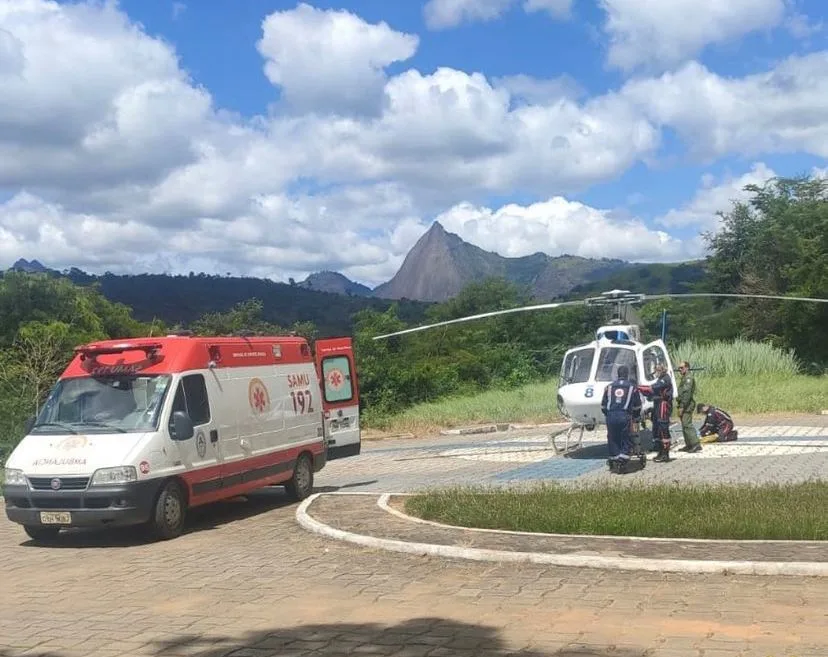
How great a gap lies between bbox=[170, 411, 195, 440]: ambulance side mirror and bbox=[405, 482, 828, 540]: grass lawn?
113 inches

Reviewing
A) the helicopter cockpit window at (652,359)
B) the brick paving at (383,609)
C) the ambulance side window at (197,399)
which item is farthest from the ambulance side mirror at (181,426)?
the helicopter cockpit window at (652,359)

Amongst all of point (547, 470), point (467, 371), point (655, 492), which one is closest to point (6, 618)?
point (655, 492)

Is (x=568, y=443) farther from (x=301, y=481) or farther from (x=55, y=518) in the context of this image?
(x=55, y=518)

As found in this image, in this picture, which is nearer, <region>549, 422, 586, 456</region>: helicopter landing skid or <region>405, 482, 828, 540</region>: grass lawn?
<region>405, 482, 828, 540</region>: grass lawn

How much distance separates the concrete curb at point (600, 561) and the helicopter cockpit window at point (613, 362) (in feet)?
30.1

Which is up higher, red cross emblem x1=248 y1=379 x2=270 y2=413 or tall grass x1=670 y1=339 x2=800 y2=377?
red cross emblem x1=248 y1=379 x2=270 y2=413

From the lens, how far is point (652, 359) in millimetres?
18844

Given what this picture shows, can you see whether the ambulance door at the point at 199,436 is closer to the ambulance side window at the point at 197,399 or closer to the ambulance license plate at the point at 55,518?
the ambulance side window at the point at 197,399

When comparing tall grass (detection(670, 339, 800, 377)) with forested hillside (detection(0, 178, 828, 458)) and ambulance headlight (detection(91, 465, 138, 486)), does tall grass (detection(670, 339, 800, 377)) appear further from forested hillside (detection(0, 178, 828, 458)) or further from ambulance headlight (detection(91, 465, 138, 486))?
ambulance headlight (detection(91, 465, 138, 486))

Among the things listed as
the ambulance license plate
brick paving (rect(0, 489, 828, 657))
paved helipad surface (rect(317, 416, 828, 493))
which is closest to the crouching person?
paved helipad surface (rect(317, 416, 828, 493))

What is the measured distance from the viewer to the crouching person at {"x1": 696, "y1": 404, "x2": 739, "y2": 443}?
64.7 feet

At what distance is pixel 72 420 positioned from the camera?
11383 millimetres

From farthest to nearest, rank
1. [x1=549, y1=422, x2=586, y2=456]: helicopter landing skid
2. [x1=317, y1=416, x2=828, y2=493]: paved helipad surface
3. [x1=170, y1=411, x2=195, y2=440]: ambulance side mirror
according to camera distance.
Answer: [x1=549, y1=422, x2=586, y2=456]: helicopter landing skid → [x1=317, y1=416, x2=828, y2=493]: paved helipad surface → [x1=170, y1=411, x2=195, y2=440]: ambulance side mirror

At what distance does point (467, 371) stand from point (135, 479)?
3703 cm
